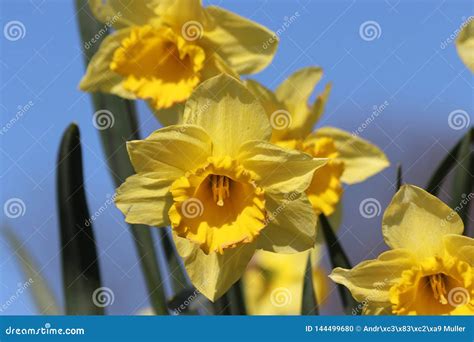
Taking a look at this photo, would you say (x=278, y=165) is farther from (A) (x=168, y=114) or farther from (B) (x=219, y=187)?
(A) (x=168, y=114)

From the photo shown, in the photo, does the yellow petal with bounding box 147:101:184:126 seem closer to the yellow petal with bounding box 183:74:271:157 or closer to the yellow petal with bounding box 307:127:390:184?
the yellow petal with bounding box 183:74:271:157

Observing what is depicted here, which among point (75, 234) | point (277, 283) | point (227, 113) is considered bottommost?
point (75, 234)

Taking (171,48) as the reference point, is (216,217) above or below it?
below

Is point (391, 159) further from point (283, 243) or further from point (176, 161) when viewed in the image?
point (176, 161)

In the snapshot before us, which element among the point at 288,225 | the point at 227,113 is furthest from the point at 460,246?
the point at 227,113

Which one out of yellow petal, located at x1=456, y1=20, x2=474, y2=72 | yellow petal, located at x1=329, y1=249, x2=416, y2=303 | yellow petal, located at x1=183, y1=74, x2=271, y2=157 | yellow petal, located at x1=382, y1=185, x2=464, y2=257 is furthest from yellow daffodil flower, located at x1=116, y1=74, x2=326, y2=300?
yellow petal, located at x1=456, y1=20, x2=474, y2=72

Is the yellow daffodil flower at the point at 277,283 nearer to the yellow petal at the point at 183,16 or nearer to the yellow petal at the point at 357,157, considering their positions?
the yellow petal at the point at 357,157
